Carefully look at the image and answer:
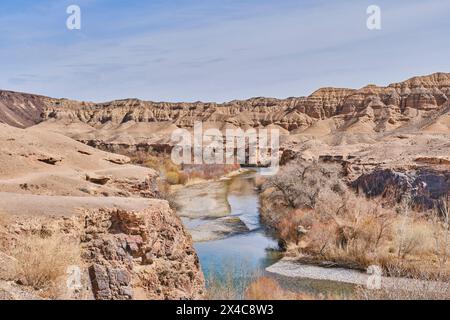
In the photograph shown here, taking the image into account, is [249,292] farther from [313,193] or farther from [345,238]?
[313,193]

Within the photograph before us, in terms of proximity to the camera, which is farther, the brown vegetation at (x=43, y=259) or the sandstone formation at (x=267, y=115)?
the sandstone formation at (x=267, y=115)

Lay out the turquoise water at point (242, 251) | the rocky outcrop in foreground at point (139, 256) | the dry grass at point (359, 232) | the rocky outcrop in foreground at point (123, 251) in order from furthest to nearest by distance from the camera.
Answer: the dry grass at point (359, 232), the turquoise water at point (242, 251), the rocky outcrop in foreground at point (139, 256), the rocky outcrop in foreground at point (123, 251)

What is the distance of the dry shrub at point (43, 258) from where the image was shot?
265 inches

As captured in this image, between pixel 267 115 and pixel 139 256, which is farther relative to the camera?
pixel 267 115

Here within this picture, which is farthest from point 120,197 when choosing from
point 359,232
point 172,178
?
point 172,178

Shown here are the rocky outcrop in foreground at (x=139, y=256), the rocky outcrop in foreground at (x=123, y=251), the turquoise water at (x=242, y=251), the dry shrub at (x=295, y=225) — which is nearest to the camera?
the rocky outcrop in foreground at (x=123, y=251)

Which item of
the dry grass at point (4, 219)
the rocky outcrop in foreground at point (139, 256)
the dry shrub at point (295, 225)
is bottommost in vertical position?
the dry shrub at point (295, 225)

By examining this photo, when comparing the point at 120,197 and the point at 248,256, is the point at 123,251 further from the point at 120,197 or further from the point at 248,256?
the point at 248,256

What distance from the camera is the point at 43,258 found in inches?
275

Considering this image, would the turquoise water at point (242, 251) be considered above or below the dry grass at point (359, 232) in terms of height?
below

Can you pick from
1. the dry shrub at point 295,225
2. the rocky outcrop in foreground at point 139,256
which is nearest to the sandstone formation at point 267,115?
the dry shrub at point 295,225

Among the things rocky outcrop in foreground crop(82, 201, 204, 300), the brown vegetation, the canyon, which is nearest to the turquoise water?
the canyon

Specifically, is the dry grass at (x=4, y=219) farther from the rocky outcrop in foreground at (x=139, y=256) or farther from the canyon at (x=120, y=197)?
the rocky outcrop in foreground at (x=139, y=256)
